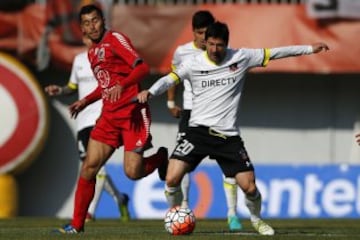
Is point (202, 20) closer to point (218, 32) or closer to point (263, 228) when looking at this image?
point (218, 32)

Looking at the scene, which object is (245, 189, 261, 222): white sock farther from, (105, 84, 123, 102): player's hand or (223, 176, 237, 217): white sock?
(105, 84, 123, 102): player's hand

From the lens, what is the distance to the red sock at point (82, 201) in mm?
11836

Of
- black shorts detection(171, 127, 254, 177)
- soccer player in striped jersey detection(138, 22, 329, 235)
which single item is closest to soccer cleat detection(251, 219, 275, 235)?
soccer player in striped jersey detection(138, 22, 329, 235)

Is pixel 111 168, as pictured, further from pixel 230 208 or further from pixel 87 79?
pixel 230 208

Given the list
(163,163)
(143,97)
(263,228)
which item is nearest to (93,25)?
(143,97)

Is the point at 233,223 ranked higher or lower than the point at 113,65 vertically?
lower

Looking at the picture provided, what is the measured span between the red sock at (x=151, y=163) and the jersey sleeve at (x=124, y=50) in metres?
1.24

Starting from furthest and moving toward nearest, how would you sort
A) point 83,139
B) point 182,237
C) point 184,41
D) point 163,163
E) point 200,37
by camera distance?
1. point 184,41
2. point 83,139
3. point 200,37
4. point 163,163
5. point 182,237

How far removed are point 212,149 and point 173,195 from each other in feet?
3.08

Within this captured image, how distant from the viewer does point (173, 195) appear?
12680 mm

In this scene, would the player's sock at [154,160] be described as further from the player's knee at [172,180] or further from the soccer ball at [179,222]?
the soccer ball at [179,222]

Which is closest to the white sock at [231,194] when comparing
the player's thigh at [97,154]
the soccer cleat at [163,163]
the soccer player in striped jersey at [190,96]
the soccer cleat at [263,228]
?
the soccer player in striped jersey at [190,96]

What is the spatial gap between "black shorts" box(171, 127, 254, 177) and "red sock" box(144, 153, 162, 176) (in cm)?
69

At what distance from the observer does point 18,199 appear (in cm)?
2009
